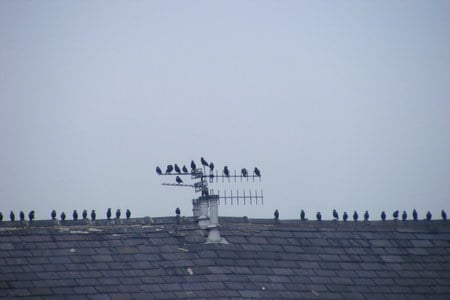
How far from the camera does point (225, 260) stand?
95.7 ft

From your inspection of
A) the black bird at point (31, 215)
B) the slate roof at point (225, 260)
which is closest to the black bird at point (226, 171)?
the slate roof at point (225, 260)

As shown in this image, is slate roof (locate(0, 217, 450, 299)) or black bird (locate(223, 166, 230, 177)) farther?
black bird (locate(223, 166, 230, 177))

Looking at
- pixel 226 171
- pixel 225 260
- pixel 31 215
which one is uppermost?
pixel 226 171

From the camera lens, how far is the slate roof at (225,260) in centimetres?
2742

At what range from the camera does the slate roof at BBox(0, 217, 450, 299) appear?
2742 cm

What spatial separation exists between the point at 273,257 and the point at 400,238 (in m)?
4.38

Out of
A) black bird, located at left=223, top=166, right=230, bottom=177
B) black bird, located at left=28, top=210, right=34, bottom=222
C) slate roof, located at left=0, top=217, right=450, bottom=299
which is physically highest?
black bird, located at left=223, top=166, right=230, bottom=177

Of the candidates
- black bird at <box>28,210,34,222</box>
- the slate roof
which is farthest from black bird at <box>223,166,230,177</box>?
black bird at <box>28,210,34,222</box>

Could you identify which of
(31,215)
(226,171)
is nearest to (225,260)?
(226,171)

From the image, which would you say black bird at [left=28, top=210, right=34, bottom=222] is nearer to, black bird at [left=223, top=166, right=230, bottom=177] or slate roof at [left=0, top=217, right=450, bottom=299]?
slate roof at [left=0, top=217, right=450, bottom=299]

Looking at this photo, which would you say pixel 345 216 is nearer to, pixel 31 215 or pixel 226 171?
pixel 226 171

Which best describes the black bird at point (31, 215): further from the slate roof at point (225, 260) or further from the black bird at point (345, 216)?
the black bird at point (345, 216)

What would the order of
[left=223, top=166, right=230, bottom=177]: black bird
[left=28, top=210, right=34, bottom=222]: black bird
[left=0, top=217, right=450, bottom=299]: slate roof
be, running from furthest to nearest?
[left=223, top=166, right=230, bottom=177]: black bird, [left=28, top=210, right=34, bottom=222]: black bird, [left=0, top=217, right=450, bottom=299]: slate roof

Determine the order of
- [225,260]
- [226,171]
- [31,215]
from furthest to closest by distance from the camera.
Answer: [226,171] → [31,215] → [225,260]
